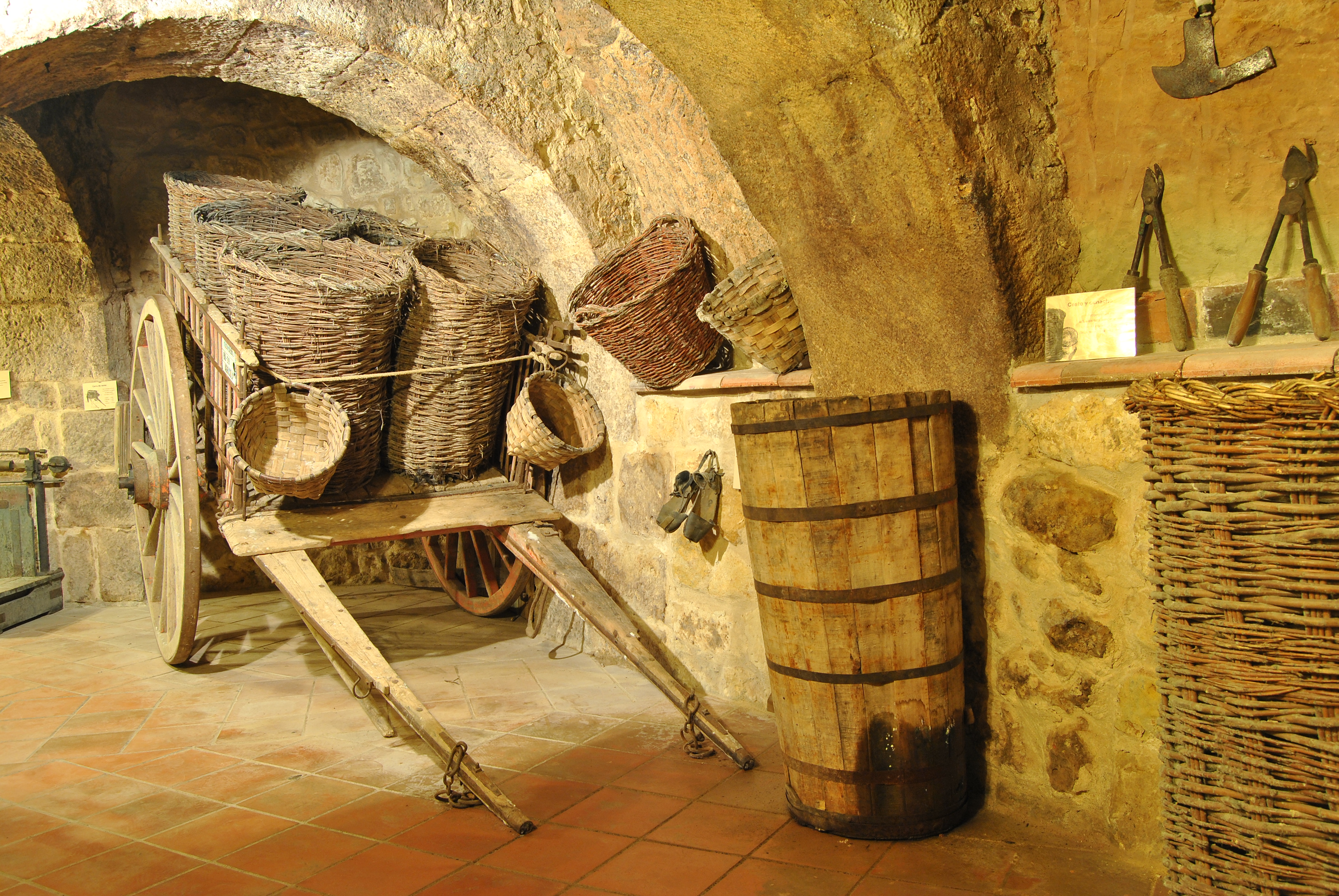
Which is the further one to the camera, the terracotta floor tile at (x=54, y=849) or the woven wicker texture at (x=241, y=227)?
the woven wicker texture at (x=241, y=227)

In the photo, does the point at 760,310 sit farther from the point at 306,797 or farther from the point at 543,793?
the point at 306,797

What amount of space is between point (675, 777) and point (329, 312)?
1.75 metres

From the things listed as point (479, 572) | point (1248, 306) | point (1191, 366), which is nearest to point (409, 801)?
point (1191, 366)

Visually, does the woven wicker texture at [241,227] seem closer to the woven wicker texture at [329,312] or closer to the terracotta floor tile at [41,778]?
the woven wicker texture at [329,312]

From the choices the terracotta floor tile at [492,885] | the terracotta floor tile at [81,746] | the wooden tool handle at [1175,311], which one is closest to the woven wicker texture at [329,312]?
the terracotta floor tile at [81,746]

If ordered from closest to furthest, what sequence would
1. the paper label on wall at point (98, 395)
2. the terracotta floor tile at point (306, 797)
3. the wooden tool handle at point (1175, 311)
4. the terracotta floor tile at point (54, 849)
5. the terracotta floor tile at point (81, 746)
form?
1. the wooden tool handle at point (1175, 311)
2. the terracotta floor tile at point (54, 849)
3. the terracotta floor tile at point (306, 797)
4. the terracotta floor tile at point (81, 746)
5. the paper label on wall at point (98, 395)

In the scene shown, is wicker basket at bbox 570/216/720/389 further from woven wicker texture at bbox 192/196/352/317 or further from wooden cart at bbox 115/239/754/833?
woven wicker texture at bbox 192/196/352/317

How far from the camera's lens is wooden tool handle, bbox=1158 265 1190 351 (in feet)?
5.78

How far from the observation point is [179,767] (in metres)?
2.52

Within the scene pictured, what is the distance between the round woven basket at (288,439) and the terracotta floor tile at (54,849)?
1.03 metres

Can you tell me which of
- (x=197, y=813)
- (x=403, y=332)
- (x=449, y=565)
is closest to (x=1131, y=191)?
(x=403, y=332)

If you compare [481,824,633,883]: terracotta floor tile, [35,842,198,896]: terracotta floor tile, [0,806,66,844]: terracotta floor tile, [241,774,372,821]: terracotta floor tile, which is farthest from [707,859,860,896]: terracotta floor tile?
[0,806,66,844]: terracotta floor tile

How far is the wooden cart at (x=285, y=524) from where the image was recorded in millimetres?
2451

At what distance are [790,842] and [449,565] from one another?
2.89 meters
